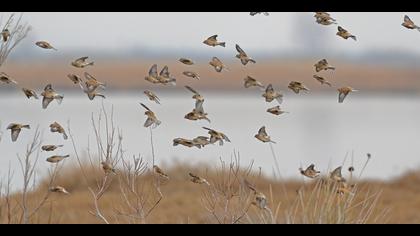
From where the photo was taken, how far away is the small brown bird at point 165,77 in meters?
4.37

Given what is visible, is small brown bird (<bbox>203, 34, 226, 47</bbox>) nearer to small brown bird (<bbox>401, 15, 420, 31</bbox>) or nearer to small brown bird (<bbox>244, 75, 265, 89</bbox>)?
small brown bird (<bbox>244, 75, 265, 89</bbox>)

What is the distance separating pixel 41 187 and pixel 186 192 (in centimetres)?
200

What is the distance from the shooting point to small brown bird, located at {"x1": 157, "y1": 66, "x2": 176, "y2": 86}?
14.3 ft

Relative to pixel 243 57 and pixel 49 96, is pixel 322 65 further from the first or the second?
pixel 49 96

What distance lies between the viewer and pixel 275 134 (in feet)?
65.2

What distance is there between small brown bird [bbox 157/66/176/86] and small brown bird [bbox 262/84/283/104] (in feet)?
1.67

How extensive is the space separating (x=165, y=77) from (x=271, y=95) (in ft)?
1.93

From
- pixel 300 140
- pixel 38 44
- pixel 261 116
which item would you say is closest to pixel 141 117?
pixel 261 116

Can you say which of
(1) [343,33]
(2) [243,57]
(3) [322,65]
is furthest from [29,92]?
(1) [343,33]

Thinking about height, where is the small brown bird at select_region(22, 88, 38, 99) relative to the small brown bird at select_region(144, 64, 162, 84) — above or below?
below

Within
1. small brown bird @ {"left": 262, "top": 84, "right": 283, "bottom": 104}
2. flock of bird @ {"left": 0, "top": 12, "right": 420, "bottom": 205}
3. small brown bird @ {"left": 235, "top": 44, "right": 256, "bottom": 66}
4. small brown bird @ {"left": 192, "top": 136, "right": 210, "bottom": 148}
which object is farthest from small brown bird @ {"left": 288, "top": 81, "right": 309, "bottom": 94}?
small brown bird @ {"left": 192, "top": 136, "right": 210, "bottom": 148}

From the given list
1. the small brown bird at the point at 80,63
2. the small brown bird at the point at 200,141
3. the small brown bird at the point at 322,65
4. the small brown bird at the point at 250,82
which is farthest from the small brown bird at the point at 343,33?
the small brown bird at the point at 80,63

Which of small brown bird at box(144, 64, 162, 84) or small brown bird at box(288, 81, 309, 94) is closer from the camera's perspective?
small brown bird at box(144, 64, 162, 84)
